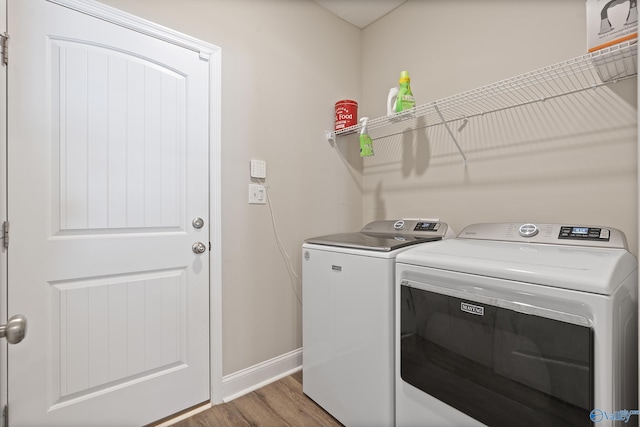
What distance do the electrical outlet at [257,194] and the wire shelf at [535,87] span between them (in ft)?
2.45

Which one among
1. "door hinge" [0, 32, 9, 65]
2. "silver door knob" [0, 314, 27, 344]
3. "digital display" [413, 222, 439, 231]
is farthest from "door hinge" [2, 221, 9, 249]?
"digital display" [413, 222, 439, 231]

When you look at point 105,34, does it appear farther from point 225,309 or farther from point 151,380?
point 151,380

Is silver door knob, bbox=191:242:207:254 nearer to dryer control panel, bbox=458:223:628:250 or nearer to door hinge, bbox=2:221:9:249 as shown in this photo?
door hinge, bbox=2:221:9:249

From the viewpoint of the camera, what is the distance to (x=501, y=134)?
162 centimetres

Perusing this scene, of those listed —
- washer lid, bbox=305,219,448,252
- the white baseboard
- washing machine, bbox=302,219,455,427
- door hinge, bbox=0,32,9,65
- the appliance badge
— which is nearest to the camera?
the appliance badge

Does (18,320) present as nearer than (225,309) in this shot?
Yes

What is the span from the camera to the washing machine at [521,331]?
31.0 inches

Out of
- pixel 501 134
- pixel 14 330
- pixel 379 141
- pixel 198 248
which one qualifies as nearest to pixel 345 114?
pixel 379 141

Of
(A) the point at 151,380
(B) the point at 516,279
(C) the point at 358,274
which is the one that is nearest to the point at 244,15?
(C) the point at 358,274

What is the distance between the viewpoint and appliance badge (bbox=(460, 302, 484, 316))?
3.25 feet

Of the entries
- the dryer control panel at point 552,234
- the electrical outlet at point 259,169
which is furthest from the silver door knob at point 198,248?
the dryer control panel at point 552,234

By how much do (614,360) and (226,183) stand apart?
65.6 inches

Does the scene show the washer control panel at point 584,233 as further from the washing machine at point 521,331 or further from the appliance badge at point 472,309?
the appliance badge at point 472,309

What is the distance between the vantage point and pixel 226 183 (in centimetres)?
167
